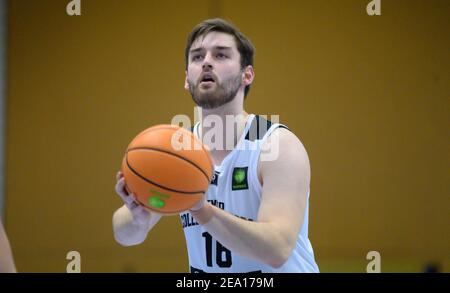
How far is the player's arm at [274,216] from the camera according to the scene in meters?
1.83

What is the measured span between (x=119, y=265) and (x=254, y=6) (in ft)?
9.03

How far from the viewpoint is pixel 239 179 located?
2.37 meters

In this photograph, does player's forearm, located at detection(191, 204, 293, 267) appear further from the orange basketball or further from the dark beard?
the dark beard

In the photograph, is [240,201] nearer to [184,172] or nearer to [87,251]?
[184,172]

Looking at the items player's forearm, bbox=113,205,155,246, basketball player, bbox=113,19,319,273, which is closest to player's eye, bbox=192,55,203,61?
basketball player, bbox=113,19,319,273

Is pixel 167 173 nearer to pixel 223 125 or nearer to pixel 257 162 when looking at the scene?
pixel 257 162

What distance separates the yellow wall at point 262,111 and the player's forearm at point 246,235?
3281 mm

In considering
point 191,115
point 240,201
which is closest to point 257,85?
point 191,115

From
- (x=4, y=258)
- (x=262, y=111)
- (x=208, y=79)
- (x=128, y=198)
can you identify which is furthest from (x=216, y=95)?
(x=262, y=111)

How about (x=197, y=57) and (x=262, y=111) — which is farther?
(x=262, y=111)

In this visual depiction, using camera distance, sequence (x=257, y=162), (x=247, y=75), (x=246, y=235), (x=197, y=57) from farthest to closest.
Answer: (x=247, y=75) → (x=197, y=57) → (x=257, y=162) → (x=246, y=235)

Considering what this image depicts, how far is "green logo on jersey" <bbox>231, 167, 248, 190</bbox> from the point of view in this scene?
2.35m

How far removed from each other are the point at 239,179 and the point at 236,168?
55mm

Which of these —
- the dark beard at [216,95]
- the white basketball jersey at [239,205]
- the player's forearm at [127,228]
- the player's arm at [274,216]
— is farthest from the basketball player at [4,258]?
the dark beard at [216,95]
